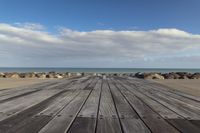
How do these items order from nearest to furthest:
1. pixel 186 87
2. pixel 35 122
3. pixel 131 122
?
pixel 35 122 → pixel 131 122 → pixel 186 87

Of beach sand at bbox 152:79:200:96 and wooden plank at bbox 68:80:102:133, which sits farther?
beach sand at bbox 152:79:200:96

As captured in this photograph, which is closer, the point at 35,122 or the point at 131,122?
the point at 35,122

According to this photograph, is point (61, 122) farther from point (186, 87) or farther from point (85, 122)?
point (186, 87)

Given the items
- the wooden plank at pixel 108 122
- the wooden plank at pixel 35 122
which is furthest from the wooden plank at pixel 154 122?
the wooden plank at pixel 35 122

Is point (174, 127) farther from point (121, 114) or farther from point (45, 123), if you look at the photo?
point (45, 123)

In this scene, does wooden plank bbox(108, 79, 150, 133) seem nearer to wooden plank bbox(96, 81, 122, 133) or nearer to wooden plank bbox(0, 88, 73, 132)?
wooden plank bbox(96, 81, 122, 133)

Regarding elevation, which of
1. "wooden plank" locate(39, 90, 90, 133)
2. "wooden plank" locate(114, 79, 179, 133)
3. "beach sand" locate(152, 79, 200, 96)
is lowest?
"beach sand" locate(152, 79, 200, 96)

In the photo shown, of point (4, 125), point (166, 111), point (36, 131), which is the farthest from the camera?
point (166, 111)

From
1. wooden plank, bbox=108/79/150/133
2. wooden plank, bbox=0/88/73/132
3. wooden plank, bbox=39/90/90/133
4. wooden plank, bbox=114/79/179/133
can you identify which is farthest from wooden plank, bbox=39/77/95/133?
wooden plank, bbox=114/79/179/133

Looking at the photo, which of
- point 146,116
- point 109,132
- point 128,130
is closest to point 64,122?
point 109,132

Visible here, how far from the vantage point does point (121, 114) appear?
3.32 meters

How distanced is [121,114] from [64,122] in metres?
0.99

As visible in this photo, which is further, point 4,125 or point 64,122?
point 64,122

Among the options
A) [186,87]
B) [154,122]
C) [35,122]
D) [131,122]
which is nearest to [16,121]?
[35,122]
